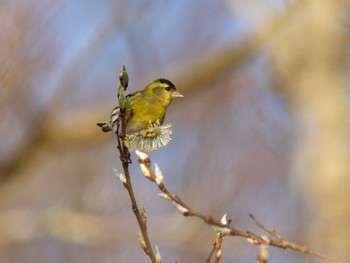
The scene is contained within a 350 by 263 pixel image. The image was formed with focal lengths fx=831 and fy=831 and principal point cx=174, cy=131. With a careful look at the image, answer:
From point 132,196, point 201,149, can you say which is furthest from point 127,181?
point 201,149

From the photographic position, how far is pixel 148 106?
2.24 metres

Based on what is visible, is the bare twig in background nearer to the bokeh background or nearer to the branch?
the branch

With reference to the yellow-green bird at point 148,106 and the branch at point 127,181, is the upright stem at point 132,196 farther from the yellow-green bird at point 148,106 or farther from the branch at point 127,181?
the yellow-green bird at point 148,106

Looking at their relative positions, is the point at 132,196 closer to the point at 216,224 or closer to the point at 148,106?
the point at 216,224

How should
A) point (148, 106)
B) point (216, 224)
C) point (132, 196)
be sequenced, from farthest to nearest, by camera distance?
point (148, 106)
point (132, 196)
point (216, 224)

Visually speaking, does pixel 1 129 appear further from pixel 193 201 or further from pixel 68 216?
pixel 193 201

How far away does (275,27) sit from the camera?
252 inches

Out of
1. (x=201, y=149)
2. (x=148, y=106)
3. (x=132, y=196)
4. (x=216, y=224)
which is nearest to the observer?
(x=216, y=224)

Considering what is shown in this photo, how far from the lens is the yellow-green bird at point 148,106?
2146 mm

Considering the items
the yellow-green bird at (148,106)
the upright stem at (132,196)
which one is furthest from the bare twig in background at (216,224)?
the yellow-green bird at (148,106)

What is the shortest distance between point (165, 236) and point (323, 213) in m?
1.24

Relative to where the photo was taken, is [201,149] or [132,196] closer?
[132,196]

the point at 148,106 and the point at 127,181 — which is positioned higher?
the point at 148,106

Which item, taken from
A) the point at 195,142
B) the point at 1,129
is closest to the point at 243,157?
the point at 195,142
